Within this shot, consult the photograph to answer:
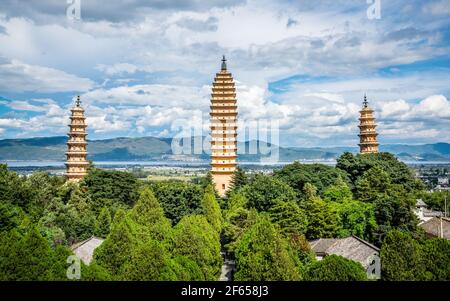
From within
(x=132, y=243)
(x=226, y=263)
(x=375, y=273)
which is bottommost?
(x=226, y=263)

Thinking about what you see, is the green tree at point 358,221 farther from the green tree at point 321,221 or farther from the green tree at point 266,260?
the green tree at point 266,260

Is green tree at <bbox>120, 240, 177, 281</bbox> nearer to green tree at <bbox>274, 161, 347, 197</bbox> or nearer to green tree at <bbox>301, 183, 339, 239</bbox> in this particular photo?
green tree at <bbox>301, 183, 339, 239</bbox>

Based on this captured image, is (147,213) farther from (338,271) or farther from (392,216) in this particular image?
(392,216)

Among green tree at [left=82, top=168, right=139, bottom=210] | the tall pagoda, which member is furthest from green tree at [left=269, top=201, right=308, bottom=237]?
the tall pagoda
